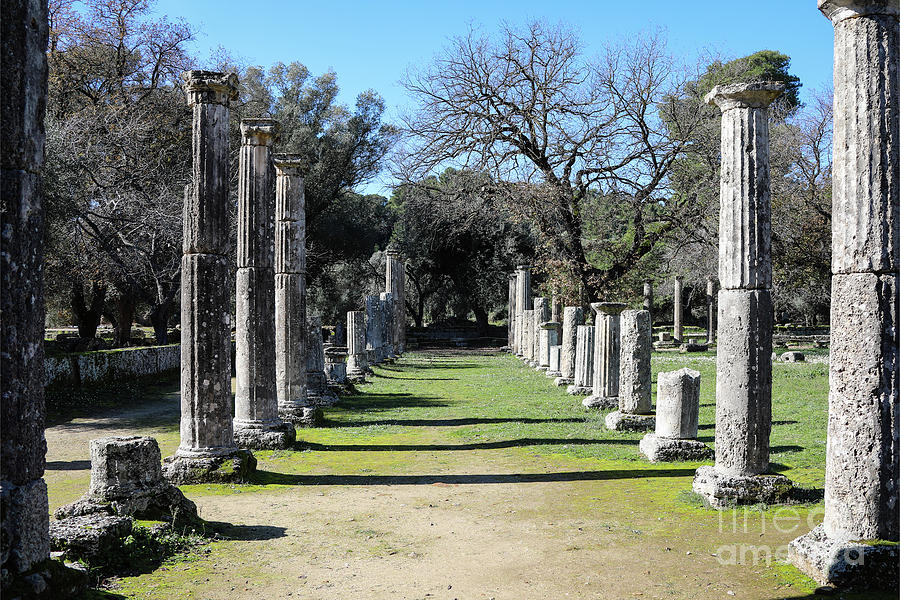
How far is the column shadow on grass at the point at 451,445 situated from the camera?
11461 mm

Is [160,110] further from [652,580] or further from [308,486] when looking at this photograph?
[652,580]

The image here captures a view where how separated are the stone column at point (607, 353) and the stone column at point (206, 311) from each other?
7.79 m

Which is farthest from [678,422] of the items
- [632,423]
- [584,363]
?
[584,363]

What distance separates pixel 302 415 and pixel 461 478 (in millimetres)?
4789

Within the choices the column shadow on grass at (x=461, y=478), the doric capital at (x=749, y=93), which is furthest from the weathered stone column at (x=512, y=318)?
the doric capital at (x=749, y=93)

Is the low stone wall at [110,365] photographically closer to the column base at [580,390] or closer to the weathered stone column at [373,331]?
the weathered stone column at [373,331]

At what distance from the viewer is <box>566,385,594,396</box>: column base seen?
17270 millimetres

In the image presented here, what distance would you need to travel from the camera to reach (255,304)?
11.0m

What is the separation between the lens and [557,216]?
2531 centimetres

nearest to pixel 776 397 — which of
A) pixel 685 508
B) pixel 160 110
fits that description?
pixel 685 508

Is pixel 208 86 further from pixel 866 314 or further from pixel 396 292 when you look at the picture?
pixel 396 292

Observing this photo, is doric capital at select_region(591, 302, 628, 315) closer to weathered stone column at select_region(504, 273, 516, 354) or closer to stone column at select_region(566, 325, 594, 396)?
stone column at select_region(566, 325, 594, 396)

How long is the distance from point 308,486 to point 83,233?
16502 millimetres

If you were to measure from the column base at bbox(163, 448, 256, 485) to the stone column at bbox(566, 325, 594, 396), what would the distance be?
9617 mm
